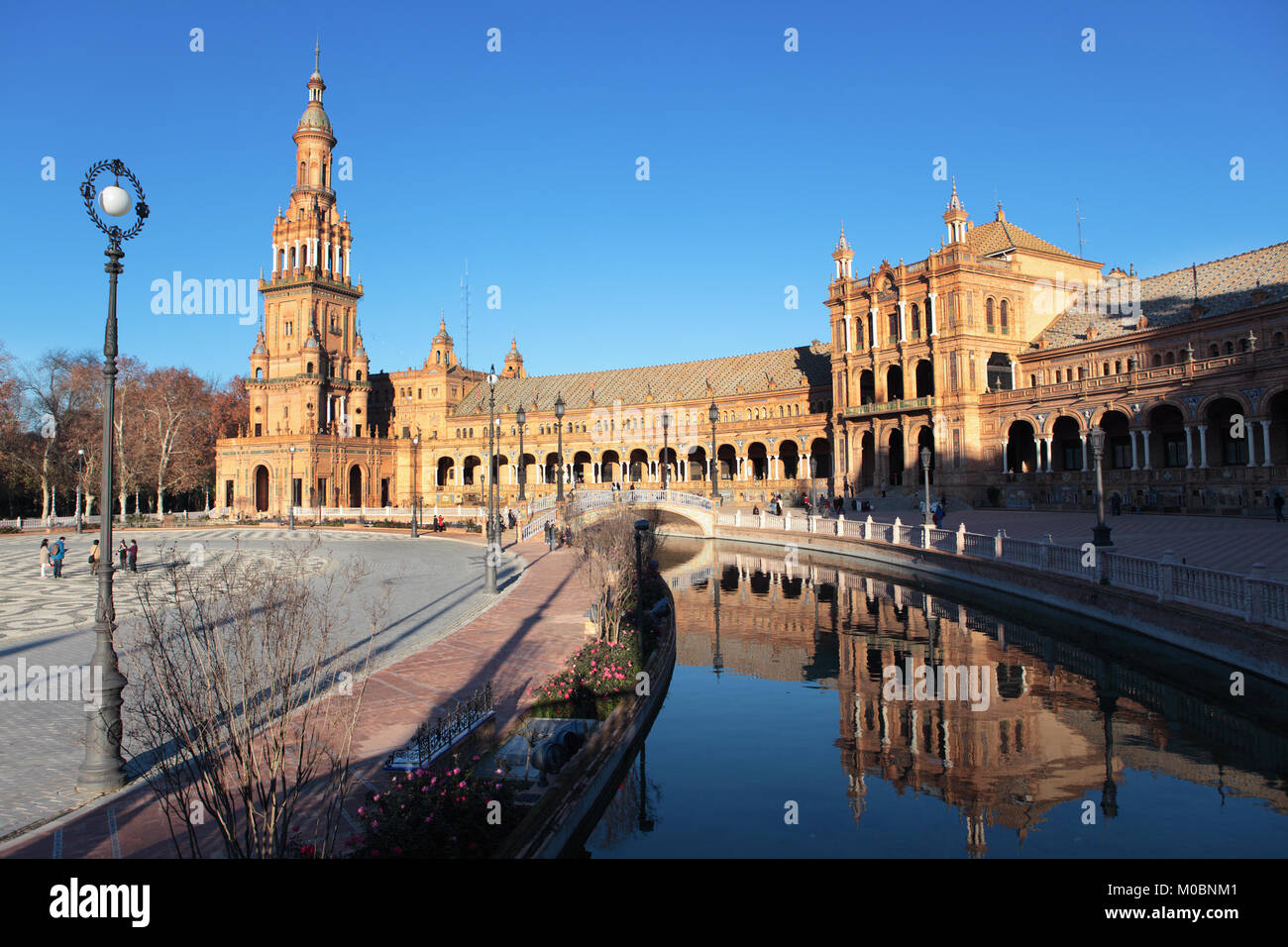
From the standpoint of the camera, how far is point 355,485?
74.5 meters

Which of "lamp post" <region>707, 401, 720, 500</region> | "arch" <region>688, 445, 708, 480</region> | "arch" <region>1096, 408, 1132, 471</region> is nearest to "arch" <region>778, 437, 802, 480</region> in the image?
"arch" <region>688, 445, 708, 480</region>

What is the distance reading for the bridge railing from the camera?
42.7ft

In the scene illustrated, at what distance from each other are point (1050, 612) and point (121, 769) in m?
20.2

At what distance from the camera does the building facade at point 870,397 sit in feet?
132

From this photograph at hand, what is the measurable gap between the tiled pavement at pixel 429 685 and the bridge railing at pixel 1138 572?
1171 cm

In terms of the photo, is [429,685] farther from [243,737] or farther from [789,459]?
[789,459]

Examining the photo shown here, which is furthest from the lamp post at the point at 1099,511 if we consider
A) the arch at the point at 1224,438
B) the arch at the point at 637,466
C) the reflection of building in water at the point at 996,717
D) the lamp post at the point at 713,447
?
the arch at the point at 637,466

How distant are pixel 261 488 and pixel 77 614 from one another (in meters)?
56.9

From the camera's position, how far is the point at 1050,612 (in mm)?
20484

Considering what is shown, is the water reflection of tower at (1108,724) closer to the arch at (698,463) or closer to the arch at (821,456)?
the arch at (821,456)

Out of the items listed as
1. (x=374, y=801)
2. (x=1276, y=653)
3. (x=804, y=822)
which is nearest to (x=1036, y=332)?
(x=1276, y=653)

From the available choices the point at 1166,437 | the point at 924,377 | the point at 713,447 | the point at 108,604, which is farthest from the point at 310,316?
the point at 108,604

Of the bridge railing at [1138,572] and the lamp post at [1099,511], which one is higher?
the lamp post at [1099,511]

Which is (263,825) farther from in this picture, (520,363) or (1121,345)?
(520,363)
